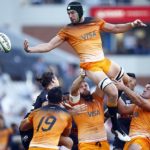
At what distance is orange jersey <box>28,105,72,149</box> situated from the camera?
1822cm

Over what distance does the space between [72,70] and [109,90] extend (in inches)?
722

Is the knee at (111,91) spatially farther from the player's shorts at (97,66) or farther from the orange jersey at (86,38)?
the orange jersey at (86,38)

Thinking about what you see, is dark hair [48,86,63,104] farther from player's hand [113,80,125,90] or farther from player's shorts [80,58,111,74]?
player's hand [113,80,125,90]

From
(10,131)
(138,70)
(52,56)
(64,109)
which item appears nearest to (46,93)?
(64,109)

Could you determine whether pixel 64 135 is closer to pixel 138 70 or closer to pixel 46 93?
pixel 46 93

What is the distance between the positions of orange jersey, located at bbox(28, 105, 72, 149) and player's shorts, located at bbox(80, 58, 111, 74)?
0.77 m

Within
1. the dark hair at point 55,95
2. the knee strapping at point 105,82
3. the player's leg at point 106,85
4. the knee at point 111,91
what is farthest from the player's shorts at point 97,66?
the dark hair at point 55,95

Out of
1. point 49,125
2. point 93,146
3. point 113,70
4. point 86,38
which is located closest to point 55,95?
point 49,125

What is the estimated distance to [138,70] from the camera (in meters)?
44.4

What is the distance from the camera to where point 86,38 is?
60.4 feet

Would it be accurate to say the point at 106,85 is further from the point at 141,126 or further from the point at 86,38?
the point at 141,126

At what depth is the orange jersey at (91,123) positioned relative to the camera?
63.2 feet

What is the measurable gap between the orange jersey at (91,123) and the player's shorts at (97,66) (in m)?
0.88

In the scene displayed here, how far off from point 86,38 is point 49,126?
146 centimetres
